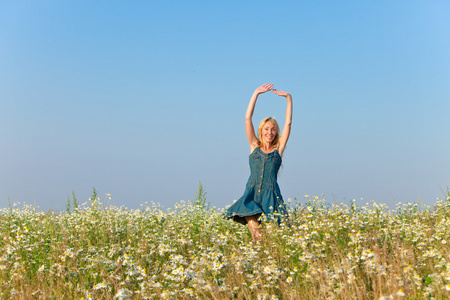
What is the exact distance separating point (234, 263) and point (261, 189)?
11.3 feet

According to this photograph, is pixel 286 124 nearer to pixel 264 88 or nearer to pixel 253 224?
pixel 264 88

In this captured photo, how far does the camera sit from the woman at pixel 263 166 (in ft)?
27.7

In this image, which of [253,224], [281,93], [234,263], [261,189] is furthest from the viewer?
[281,93]

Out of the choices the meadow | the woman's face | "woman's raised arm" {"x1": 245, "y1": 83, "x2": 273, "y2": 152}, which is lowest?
the meadow

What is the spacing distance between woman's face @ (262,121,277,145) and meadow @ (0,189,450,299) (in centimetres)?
138

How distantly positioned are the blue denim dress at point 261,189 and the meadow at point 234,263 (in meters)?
0.38

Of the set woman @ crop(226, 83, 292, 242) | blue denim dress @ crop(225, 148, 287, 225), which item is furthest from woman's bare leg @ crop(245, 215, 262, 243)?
blue denim dress @ crop(225, 148, 287, 225)

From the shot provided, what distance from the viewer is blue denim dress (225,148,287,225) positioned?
8.42 m

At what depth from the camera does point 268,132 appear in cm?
882

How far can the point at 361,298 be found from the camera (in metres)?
4.23

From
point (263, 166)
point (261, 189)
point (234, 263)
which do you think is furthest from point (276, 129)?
point (234, 263)

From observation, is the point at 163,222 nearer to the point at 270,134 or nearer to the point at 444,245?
the point at 270,134

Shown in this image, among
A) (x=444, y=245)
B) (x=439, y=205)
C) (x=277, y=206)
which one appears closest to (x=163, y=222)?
(x=277, y=206)

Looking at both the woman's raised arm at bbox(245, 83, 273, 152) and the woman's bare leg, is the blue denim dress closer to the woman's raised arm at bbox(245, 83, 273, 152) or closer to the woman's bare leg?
the woman's bare leg
